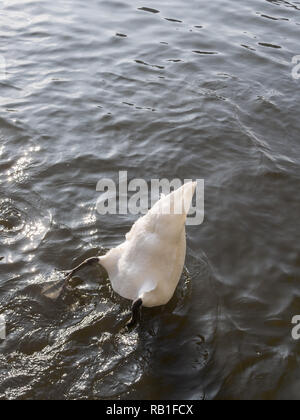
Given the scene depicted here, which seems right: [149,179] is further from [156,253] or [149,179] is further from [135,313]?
[135,313]

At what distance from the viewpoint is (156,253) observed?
11.6 feet

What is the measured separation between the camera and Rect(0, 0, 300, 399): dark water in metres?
3.54

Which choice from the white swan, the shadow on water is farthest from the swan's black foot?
the shadow on water

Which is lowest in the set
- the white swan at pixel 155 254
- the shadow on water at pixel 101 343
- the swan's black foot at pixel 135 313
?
the shadow on water at pixel 101 343

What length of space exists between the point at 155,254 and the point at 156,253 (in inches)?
0.4

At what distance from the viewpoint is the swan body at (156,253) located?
3400mm

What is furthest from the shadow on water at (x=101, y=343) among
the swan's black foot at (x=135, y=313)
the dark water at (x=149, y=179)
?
the swan's black foot at (x=135, y=313)

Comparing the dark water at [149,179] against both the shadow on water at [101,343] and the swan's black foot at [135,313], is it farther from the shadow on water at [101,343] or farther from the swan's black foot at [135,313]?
the swan's black foot at [135,313]

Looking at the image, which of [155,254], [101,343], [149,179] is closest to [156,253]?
[155,254]

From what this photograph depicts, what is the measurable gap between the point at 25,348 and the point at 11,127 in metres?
3.57

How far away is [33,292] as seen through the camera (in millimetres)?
4059

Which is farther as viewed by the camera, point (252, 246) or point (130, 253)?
point (252, 246)
